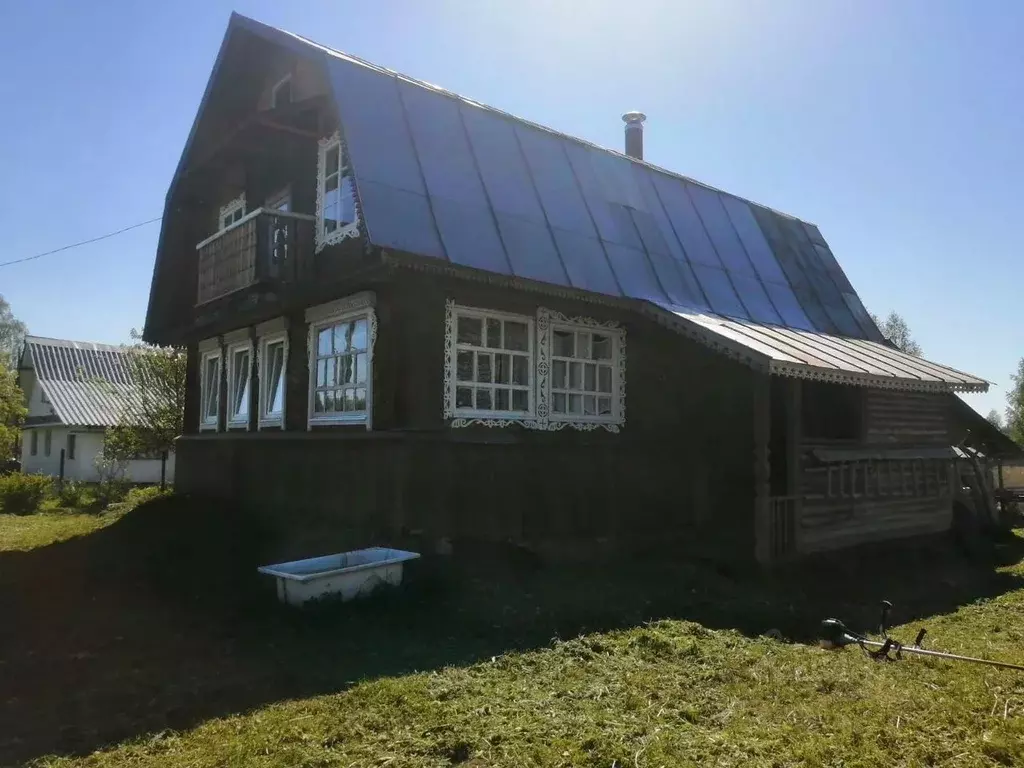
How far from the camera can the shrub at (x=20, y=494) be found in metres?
17.7

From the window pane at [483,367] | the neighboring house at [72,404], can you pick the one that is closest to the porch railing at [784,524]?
the window pane at [483,367]

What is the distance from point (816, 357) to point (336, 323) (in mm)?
6362

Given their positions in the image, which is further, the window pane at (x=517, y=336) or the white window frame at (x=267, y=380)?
the white window frame at (x=267, y=380)

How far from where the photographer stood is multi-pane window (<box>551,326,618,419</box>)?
420 inches

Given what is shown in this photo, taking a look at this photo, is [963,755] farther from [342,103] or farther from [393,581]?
[342,103]

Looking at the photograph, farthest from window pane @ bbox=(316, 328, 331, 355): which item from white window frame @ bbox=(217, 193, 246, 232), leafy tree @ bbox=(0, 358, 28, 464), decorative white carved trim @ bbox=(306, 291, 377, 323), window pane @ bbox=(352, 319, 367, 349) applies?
leafy tree @ bbox=(0, 358, 28, 464)

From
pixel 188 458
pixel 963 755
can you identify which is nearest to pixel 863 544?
pixel 963 755

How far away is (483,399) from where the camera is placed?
9805mm

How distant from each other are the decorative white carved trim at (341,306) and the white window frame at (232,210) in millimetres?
3559

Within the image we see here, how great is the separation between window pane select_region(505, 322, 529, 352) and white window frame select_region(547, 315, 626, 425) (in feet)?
1.23

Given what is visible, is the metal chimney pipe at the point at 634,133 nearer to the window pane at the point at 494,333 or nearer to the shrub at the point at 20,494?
the window pane at the point at 494,333

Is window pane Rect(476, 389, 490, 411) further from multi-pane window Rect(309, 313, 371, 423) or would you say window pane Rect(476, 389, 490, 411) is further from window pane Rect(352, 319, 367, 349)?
window pane Rect(352, 319, 367, 349)

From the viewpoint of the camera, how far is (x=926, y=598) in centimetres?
901

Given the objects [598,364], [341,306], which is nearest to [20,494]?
[341,306]
